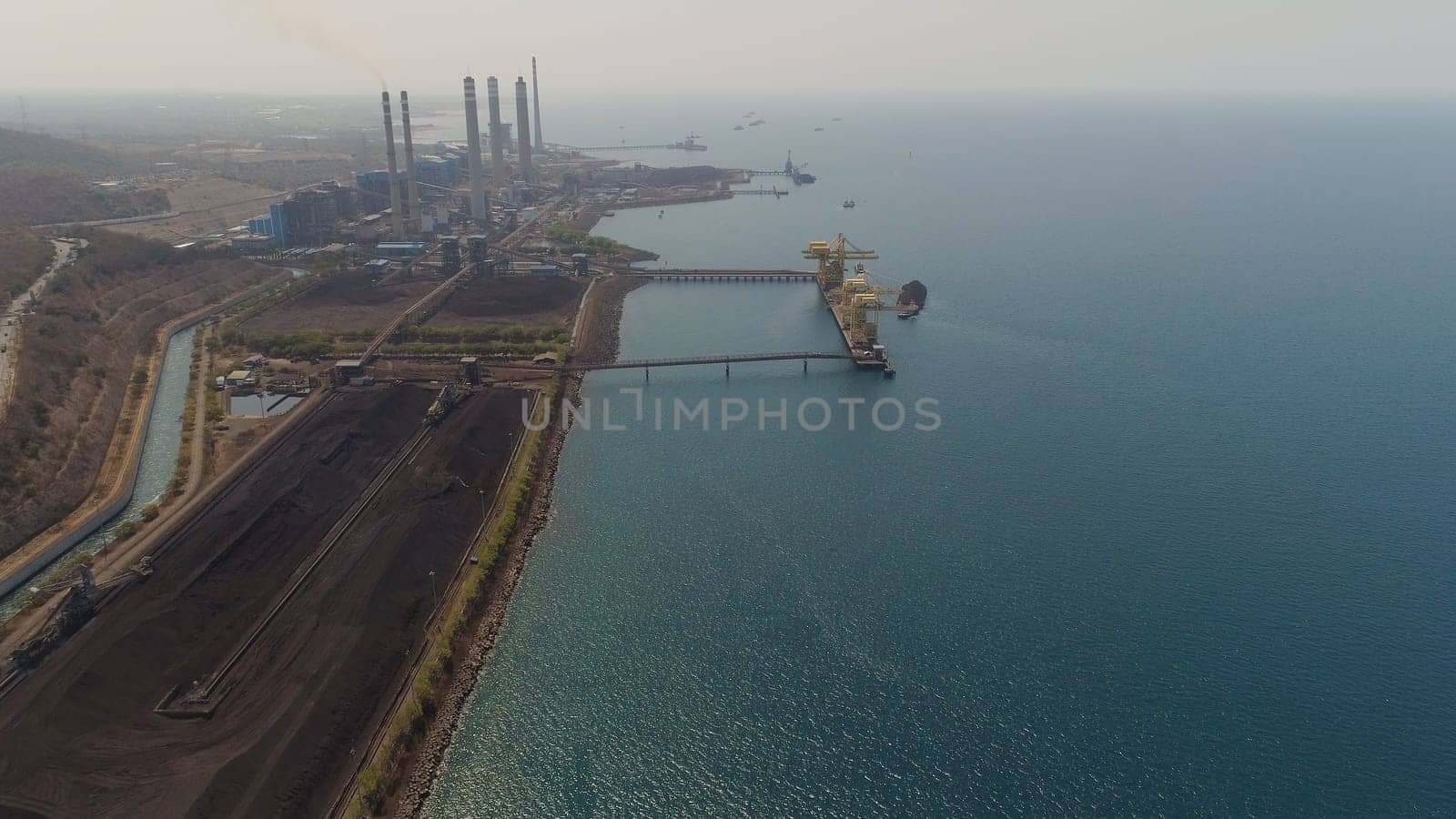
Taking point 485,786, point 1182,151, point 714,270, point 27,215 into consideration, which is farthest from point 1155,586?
point 1182,151

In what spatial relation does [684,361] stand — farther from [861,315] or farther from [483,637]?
[483,637]

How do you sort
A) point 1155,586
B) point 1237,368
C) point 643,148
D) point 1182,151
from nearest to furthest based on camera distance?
point 1155,586 < point 1237,368 < point 1182,151 < point 643,148

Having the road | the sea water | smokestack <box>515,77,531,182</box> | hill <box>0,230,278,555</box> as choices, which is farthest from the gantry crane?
smokestack <box>515,77,531,182</box>

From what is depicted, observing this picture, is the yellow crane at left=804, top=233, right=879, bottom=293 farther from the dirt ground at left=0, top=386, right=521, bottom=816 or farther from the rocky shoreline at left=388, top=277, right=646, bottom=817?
the dirt ground at left=0, top=386, right=521, bottom=816

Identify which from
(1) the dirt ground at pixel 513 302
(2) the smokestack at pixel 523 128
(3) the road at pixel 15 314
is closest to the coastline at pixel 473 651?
(1) the dirt ground at pixel 513 302

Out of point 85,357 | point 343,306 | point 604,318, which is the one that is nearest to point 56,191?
point 343,306

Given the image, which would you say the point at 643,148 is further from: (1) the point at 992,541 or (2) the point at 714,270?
(1) the point at 992,541
